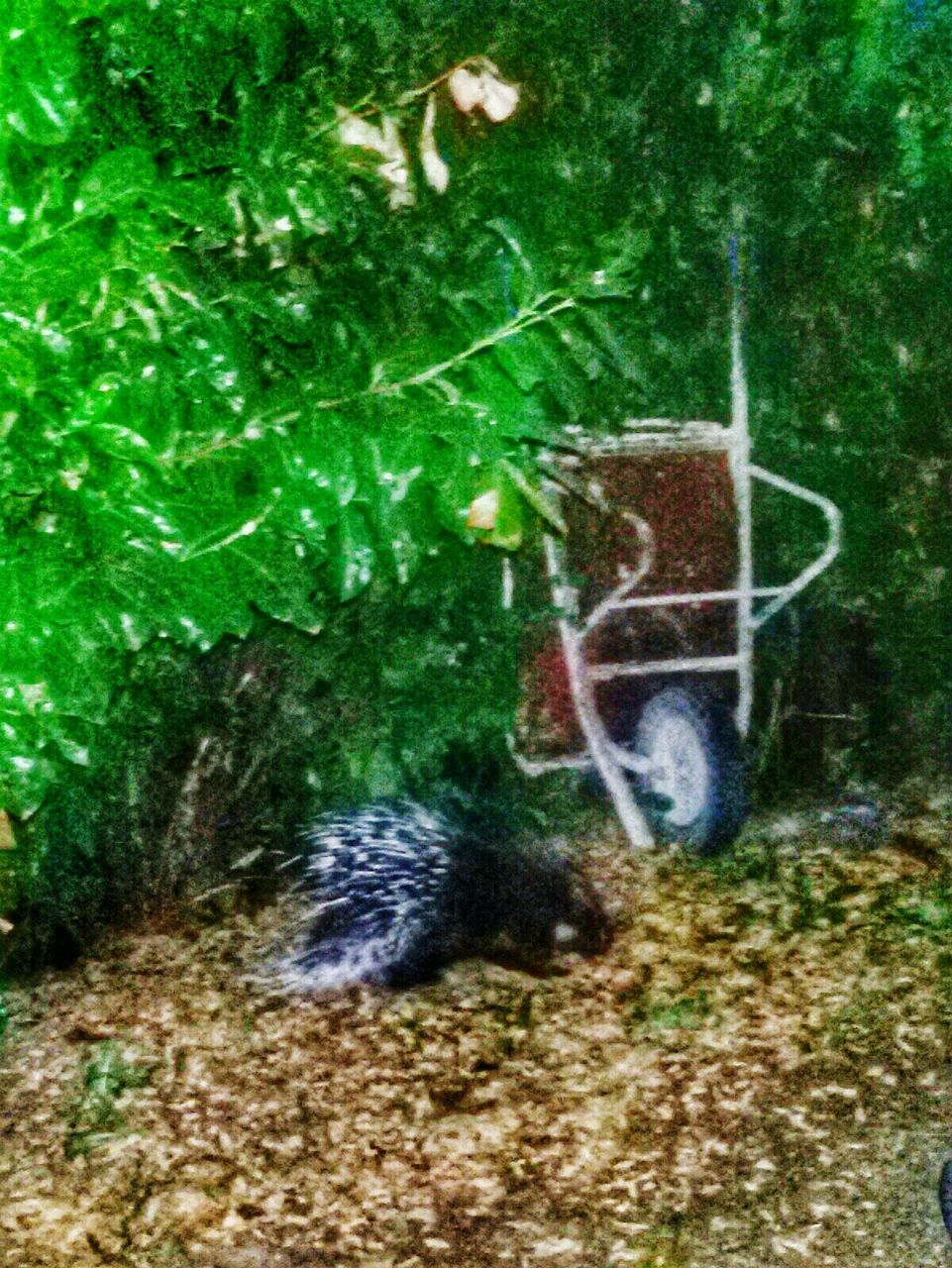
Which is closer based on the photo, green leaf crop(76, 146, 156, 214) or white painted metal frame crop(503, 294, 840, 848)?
green leaf crop(76, 146, 156, 214)

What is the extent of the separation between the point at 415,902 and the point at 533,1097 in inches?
24.5

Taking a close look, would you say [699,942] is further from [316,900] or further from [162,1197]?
[162,1197]

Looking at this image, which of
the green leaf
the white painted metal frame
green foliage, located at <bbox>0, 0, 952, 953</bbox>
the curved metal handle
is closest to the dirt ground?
the white painted metal frame

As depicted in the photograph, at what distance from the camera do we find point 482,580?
340 centimetres

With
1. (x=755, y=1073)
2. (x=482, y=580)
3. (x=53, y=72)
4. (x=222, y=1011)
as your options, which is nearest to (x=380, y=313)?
(x=482, y=580)

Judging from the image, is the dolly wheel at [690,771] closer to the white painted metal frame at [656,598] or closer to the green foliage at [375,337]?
the white painted metal frame at [656,598]

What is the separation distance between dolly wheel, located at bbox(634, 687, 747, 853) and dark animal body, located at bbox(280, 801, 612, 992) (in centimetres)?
36

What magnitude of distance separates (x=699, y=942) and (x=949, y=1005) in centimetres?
63

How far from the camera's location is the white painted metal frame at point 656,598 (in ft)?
11.3

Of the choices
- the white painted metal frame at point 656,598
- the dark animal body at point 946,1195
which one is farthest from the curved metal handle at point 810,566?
the dark animal body at point 946,1195

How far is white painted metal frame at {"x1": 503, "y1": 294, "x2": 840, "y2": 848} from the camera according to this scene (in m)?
3.45

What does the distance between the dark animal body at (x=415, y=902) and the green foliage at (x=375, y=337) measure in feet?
0.53

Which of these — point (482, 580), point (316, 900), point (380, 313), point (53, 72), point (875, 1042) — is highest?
point (53, 72)

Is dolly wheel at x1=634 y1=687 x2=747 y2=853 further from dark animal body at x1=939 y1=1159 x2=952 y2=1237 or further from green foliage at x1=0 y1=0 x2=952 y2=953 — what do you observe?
dark animal body at x1=939 y1=1159 x2=952 y2=1237
